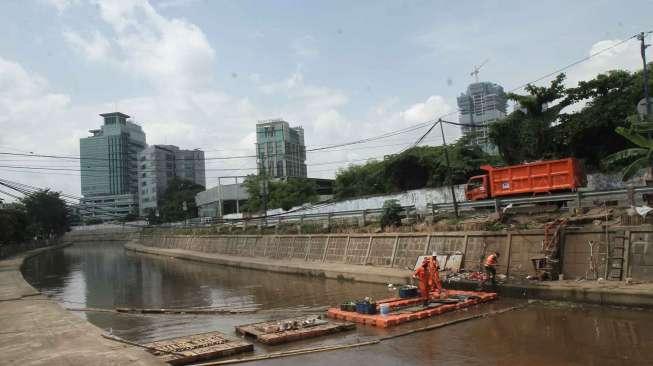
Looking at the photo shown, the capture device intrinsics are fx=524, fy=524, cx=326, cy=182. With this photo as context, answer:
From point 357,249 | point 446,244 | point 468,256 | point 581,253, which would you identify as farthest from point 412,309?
point 357,249

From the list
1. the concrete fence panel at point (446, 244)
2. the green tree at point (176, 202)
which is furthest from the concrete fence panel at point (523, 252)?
the green tree at point (176, 202)

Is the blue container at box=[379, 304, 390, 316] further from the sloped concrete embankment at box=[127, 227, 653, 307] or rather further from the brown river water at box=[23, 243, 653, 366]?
the sloped concrete embankment at box=[127, 227, 653, 307]

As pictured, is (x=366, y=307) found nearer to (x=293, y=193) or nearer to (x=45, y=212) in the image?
(x=293, y=193)

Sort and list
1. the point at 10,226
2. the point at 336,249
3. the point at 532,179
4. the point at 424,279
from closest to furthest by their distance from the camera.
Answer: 1. the point at 424,279
2. the point at 532,179
3. the point at 336,249
4. the point at 10,226

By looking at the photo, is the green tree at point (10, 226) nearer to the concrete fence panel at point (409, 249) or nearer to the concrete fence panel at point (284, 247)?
the concrete fence panel at point (284, 247)

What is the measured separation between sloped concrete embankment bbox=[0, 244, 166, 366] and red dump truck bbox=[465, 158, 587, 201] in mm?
21259

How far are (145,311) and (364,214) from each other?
13766 mm

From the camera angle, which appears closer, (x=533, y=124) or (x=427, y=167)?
(x=533, y=124)

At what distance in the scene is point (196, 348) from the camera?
37.1ft

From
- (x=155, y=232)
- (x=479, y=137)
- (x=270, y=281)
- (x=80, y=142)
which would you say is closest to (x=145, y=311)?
(x=270, y=281)

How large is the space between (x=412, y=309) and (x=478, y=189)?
16.5m

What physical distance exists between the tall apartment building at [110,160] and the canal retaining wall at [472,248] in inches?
896

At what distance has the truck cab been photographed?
29109mm

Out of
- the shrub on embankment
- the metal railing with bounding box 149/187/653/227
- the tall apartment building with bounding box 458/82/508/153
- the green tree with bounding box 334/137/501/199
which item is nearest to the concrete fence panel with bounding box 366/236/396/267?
the metal railing with bounding box 149/187/653/227
